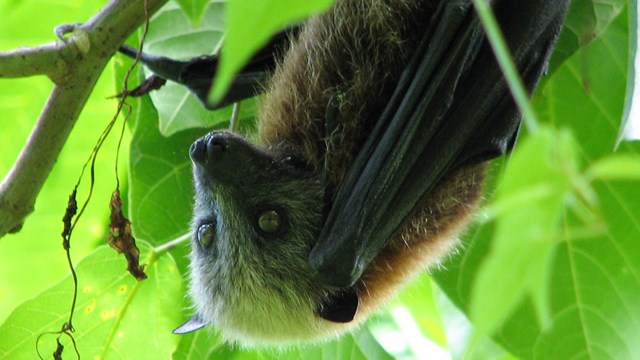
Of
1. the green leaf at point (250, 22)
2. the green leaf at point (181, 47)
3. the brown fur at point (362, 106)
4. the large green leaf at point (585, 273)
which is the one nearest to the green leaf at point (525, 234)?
the green leaf at point (250, 22)

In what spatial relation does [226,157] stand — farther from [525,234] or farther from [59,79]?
[525,234]

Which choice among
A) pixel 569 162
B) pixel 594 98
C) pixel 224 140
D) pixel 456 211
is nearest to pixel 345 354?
pixel 456 211

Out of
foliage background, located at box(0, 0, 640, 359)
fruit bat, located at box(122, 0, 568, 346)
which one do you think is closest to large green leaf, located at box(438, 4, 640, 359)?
foliage background, located at box(0, 0, 640, 359)

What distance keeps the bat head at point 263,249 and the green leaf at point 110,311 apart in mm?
219

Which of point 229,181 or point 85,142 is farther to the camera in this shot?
point 85,142

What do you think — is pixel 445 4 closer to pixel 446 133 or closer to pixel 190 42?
pixel 446 133

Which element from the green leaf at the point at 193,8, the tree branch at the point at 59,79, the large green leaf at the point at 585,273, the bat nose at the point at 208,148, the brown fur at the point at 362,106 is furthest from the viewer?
the large green leaf at the point at 585,273

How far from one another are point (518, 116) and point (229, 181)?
1.28 metres

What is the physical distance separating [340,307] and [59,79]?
5.05 feet

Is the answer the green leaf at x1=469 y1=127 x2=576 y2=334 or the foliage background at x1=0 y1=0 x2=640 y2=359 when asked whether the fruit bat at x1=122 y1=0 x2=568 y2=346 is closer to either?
the foliage background at x1=0 y1=0 x2=640 y2=359

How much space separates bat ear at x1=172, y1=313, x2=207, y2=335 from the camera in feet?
12.9

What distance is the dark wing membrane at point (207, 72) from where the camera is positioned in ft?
13.3

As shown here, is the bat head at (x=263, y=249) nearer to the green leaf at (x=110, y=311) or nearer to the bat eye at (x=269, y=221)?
the bat eye at (x=269, y=221)

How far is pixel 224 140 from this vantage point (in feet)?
11.9
